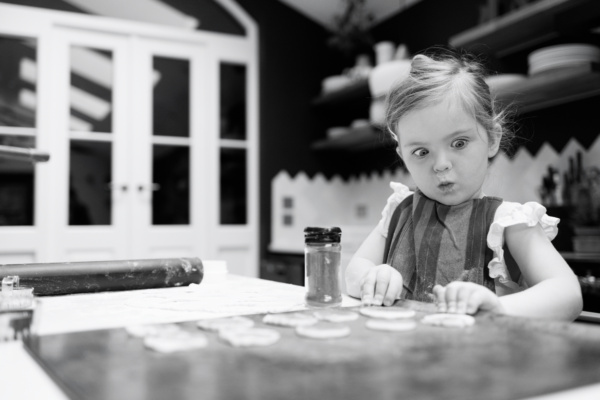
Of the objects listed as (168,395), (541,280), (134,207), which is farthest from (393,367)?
(134,207)

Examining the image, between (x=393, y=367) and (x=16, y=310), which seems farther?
(x=16, y=310)

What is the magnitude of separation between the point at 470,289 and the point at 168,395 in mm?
503

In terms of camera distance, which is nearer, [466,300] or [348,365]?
[348,365]

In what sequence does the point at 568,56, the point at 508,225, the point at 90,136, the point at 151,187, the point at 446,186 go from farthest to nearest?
the point at 151,187
the point at 90,136
the point at 568,56
the point at 446,186
the point at 508,225

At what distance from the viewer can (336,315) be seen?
0.78 metres

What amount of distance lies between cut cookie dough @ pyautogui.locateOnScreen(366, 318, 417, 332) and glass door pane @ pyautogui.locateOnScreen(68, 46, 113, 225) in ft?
11.0

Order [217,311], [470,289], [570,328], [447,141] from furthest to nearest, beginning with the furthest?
[447,141]
[217,311]
[470,289]
[570,328]

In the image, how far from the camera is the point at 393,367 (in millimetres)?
520

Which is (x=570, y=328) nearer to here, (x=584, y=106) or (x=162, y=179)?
(x=584, y=106)

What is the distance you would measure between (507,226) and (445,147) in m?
0.20

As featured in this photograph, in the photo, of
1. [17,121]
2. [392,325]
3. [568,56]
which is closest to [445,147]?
[392,325]

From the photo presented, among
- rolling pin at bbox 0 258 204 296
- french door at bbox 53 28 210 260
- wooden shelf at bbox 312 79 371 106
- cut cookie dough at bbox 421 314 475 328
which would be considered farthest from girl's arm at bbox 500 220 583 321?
french door at bbox 53 28 210 260

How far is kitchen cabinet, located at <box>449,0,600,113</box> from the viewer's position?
92.4 inches

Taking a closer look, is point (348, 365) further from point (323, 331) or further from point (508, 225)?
point (508, 225)
